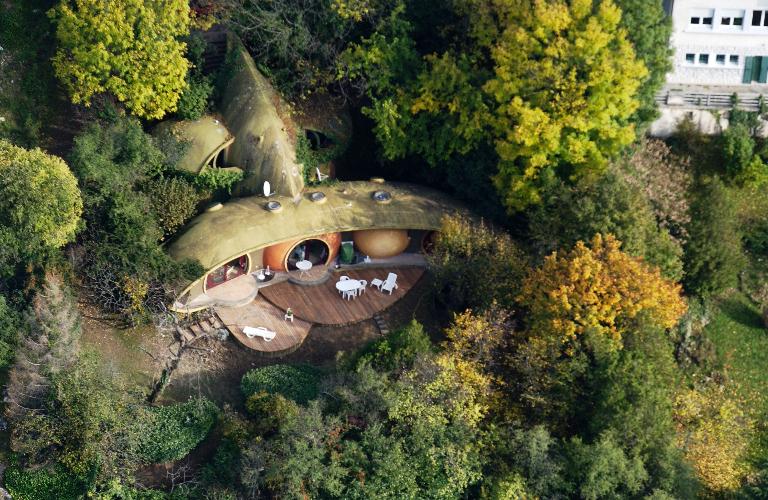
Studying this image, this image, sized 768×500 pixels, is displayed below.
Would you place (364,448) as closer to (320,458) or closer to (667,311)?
(320,458)

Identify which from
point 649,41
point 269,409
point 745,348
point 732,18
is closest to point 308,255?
point 269,409

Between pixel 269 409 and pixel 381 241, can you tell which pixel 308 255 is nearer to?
pixel 381 241

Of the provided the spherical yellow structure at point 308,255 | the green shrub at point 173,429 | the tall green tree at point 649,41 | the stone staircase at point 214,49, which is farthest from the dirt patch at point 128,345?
the tall green tree at point 649,41

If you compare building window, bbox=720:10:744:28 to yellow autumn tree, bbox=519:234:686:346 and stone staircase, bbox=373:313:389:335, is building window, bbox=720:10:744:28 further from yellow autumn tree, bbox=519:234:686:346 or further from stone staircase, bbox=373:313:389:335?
stone staircase, bbox=373:313:389:335

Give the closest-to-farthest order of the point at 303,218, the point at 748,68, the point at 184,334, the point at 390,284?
the point at 184,334 < the point at 303,218 < the point at 390,284 < the point at 748,68

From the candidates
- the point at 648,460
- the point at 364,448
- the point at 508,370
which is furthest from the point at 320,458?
the point at 648,460

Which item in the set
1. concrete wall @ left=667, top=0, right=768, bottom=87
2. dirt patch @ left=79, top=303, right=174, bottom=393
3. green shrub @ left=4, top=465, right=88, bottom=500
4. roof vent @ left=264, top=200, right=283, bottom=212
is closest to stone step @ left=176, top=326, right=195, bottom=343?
dirt patch @ left=79, top=303, right=174, bottom=393

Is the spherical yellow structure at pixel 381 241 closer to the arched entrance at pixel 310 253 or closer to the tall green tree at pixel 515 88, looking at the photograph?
the arched entrance at pixel 310 253
